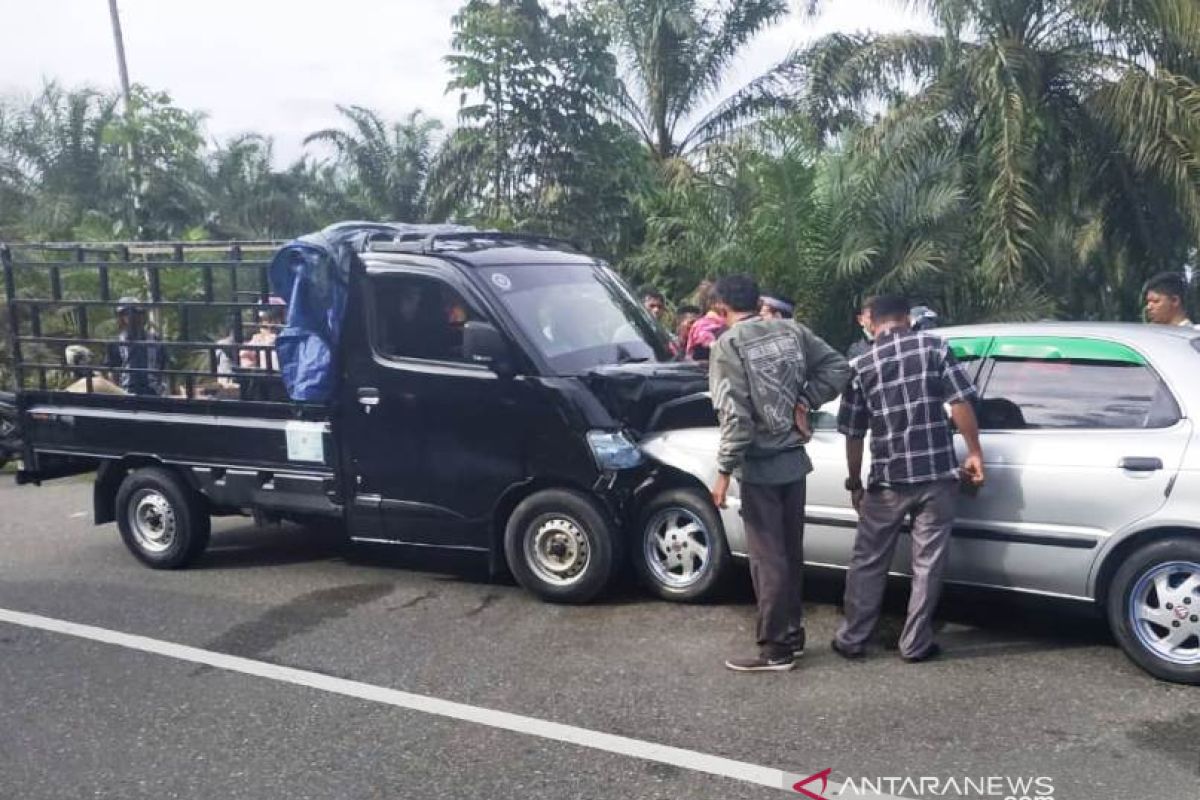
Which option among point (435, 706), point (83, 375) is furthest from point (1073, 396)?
point (83, 375)

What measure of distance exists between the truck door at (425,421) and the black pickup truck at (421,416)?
1 centimetres

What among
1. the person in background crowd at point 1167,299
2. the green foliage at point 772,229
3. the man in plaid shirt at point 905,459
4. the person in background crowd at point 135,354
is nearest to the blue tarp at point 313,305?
the person in background crowd at point 135,354

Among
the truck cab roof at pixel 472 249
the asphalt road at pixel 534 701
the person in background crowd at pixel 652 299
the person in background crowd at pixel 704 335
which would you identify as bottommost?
the asphalt road at pixel 534 701

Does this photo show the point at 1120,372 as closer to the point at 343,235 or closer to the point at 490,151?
the point at 343,235

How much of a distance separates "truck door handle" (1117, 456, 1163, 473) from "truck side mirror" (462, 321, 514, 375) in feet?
9.98

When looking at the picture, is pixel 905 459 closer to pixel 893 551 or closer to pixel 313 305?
pixel 893 551

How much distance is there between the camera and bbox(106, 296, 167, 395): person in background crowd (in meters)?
7.87

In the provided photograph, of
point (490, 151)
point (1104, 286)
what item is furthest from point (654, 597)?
point (1104, 286)

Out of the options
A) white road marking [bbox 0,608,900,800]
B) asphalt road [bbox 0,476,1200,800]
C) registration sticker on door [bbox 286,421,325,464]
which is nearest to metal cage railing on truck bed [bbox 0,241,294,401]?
registration sticker on door [bbox 286,421,325,464]

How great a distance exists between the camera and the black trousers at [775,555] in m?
5.39

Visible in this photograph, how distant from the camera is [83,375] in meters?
8.11

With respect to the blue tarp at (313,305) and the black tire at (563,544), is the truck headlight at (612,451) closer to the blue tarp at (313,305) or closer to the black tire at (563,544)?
the black tire at (563,544)

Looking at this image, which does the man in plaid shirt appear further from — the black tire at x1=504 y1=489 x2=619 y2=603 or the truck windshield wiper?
the truck windshield wiper

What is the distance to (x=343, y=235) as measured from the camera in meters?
7.16
